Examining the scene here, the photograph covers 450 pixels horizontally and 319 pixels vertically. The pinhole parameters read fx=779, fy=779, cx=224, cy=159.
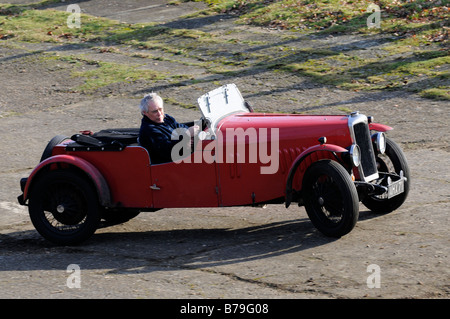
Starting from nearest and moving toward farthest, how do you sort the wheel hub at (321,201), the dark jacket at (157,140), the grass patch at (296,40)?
the wheel hub at (321,201) → the dark jacket at (157,140) → the grass patch at (296,40)

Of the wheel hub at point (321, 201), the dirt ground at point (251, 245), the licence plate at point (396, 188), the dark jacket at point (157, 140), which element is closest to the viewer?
the dirt ground at point (251, 245)

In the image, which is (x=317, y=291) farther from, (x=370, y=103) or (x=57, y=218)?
(x=370, y=103)

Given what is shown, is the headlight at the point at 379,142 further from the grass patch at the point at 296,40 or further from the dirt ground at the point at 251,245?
the grass patch at the point at 296,40

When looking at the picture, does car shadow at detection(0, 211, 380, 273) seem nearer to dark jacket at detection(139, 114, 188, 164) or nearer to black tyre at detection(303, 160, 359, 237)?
black tyre at detection(303, 160, 359, 237)

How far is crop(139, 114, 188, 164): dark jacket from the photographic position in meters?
7.28

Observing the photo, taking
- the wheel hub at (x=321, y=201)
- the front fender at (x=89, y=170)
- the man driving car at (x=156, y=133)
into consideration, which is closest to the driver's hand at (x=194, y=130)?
the man driving car at (x=156, y=133)

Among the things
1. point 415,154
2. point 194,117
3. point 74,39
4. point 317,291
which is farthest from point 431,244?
point 74,39

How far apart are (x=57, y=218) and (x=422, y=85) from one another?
715cm

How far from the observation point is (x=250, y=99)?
1260 centimetres

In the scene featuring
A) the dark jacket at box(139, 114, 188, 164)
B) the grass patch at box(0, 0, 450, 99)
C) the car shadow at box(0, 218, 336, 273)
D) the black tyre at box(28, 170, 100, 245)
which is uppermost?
the grass patch at box(0, 0, 450, 99)

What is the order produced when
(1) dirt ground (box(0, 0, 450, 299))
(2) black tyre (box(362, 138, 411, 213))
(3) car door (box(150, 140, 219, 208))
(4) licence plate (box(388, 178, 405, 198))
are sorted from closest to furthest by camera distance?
(1) dirt ground (box(0, 0, 450, 299)) < (4) licence plate (box(388, 178, 405, 198)) < (3) car door (box(150, 140, 219, 208)) < (2) black tyre (box(362, 138, 411, 213))

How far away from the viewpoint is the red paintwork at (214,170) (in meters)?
7.07

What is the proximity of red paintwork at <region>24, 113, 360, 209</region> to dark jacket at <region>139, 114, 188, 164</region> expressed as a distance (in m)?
0.07

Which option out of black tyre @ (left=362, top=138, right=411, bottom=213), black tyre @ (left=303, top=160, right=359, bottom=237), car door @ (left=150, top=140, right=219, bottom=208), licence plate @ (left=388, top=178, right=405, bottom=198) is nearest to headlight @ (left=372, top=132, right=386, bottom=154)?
black tyre @ (left=362, top=138, right=411, bottom=213)
